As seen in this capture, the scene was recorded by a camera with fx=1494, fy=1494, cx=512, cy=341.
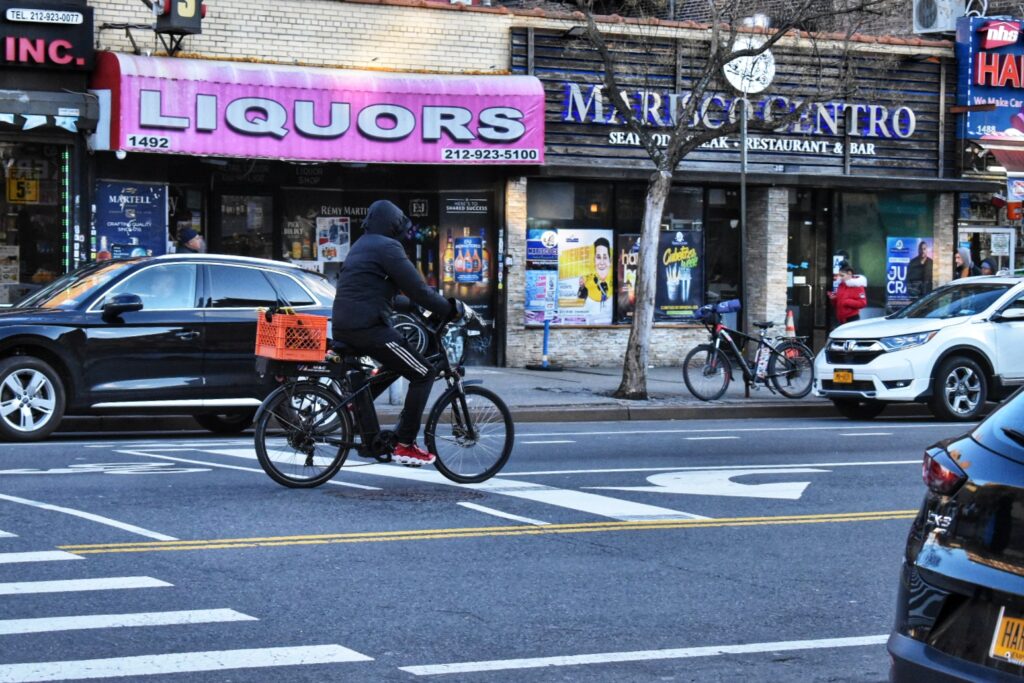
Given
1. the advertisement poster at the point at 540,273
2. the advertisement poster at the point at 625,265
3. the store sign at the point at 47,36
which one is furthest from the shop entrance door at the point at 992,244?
the store sign at the point at 47,36

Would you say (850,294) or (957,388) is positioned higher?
(850,294)

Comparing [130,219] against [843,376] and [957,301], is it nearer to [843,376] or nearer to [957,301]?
[843,376]

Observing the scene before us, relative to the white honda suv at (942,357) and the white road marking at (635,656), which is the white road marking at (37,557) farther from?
the white honda suv at (942,357)

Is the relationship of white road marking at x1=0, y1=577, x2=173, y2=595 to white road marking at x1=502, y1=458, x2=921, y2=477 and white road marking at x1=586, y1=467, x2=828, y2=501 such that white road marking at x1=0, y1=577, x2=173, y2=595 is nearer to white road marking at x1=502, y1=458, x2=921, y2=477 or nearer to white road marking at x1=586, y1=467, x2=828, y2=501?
white road marking at x1=586, y1=467, x2=828, y2=501

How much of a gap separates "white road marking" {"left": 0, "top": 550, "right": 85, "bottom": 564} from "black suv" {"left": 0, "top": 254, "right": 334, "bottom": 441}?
18.8 feet

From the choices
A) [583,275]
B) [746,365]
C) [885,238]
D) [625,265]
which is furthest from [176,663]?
[885,238]

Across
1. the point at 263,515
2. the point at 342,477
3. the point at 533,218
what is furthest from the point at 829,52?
the point at 263,515

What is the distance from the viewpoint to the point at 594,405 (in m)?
18.4

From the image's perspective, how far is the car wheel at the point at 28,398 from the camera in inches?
524

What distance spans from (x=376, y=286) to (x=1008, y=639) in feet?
22.3

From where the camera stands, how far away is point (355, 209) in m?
22.7

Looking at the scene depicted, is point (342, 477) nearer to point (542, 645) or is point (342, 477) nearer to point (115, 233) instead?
point (542, 645)

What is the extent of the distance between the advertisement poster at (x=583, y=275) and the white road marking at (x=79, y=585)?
16405mm

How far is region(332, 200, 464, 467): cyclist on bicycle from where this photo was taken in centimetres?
1026
